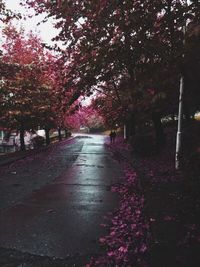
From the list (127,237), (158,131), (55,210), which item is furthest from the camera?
(158,131)

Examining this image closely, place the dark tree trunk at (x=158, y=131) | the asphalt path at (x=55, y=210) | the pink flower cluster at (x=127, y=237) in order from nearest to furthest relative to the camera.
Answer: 1. the pink flower cluster at (x=127, y=237)
2. the asphalt path at (x=55, y=210)
3. the dark tree trunk at (x=158, y=131)

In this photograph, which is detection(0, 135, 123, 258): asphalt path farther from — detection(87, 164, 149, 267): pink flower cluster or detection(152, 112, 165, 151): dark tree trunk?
detection(152, 112, 165, 151): dark tree trunk

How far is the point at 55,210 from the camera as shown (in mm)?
7801

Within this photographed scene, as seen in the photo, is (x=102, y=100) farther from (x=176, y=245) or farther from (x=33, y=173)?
(x=176, y=245)

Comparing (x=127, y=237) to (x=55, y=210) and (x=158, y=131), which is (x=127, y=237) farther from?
(x=158, y=131)

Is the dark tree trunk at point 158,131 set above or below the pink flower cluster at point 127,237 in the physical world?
→ above

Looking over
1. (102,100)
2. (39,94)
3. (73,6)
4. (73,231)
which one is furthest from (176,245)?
(102,100)

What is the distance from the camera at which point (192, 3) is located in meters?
5.42

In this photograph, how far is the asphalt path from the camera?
5570 mm

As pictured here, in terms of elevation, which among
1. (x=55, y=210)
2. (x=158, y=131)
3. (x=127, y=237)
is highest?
(x=158, y=131)

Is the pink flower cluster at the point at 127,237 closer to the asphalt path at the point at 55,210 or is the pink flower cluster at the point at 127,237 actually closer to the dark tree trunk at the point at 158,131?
the asphalt path at the point at 55,210

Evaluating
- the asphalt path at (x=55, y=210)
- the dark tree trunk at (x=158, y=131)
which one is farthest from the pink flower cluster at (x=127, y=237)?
the dark tree trunk at (x=158, y=131)

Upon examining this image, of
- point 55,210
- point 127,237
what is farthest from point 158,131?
point 127,237

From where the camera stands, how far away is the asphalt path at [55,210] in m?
5.57
